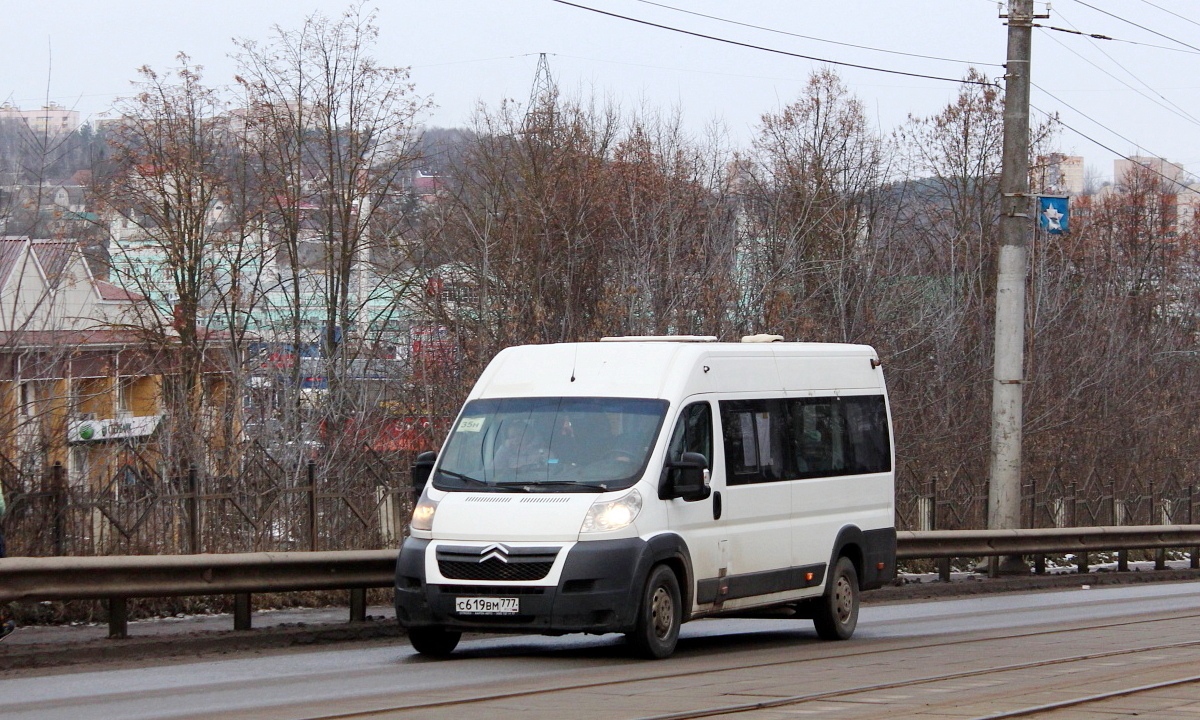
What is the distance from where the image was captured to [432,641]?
11.2m

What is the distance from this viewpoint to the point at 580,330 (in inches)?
1121

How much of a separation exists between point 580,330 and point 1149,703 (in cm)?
2032

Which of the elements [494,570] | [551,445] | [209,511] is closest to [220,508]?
[209,511]

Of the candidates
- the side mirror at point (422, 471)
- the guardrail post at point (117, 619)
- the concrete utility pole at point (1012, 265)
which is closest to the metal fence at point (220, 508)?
the guardrail post at point (117, 619)

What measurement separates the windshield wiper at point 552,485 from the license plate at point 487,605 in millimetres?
849

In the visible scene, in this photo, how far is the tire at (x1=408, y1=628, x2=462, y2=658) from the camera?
11.1 metres

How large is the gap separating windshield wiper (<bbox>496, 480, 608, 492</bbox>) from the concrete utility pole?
1099cm

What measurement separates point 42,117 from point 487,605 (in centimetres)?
792

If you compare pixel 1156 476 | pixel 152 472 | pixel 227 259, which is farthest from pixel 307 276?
pixel 152 472

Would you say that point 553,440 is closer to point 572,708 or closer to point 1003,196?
point 572,708

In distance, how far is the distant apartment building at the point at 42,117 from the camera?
50.0ft

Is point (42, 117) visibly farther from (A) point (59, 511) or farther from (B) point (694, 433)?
(B) point (694, 433)

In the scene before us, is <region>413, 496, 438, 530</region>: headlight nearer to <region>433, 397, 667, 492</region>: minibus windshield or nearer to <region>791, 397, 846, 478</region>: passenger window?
<region>433, 397, 667, 492</region>: minibus windshield

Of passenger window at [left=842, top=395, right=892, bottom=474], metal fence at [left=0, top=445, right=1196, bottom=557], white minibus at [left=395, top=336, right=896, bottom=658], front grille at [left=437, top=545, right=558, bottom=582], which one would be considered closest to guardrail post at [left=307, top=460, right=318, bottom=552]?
metal fence at [left=0, top=445, right=1196, bottom=557]
